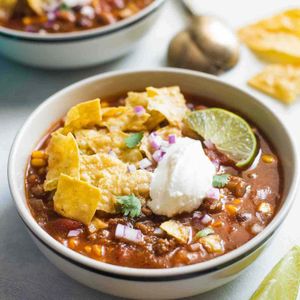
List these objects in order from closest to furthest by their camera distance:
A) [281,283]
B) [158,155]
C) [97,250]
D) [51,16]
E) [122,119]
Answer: [97,250] < [281,283] < [158,155] < [122,119] < [51,16]

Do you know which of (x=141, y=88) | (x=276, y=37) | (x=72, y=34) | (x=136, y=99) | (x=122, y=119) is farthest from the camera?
(x=276, y=37)

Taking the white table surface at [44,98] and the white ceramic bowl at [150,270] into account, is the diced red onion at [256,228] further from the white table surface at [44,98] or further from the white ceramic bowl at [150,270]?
the white table surface at [44,98]

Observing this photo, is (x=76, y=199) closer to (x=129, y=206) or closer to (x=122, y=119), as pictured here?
(x=129, y=206)

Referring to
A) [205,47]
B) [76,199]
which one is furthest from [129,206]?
[205,47]

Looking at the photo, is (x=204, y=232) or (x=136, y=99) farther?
(x=136, y=99)

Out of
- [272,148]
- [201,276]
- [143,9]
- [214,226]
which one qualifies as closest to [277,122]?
[272,148]

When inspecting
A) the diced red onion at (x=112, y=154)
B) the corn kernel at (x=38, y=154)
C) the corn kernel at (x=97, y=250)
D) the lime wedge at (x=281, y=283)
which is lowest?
the lime wedge at (x=281, y=283)

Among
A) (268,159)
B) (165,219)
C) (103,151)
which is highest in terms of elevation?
(103,151)

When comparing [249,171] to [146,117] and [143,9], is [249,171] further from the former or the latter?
[143,9]

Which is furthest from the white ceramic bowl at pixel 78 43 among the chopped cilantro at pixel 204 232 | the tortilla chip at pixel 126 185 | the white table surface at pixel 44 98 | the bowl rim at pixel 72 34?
the chopped cilantro at pixel 204 232
